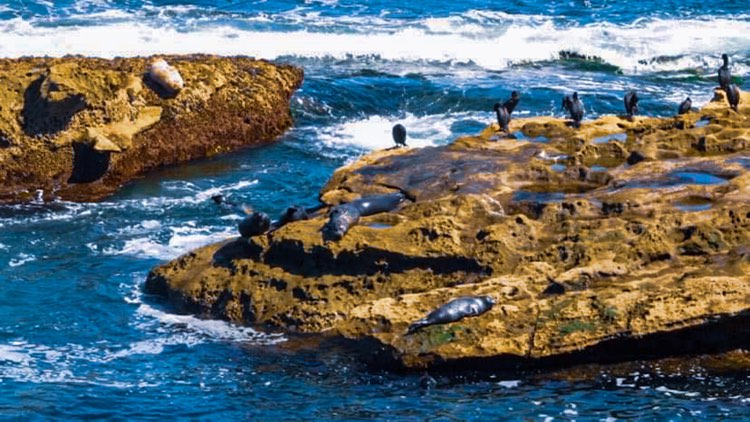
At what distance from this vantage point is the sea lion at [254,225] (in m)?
13.9

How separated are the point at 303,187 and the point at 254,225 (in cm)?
530

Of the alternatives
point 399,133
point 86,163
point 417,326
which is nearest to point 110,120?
point 86,163

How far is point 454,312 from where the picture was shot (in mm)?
11703

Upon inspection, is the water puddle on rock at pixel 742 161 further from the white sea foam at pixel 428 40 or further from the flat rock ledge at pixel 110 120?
the white sea foam at pixel 428 40

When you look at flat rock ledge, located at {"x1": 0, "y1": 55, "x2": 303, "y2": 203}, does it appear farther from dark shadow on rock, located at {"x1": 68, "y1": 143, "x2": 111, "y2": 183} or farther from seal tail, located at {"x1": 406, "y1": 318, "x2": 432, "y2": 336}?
seal tail, located at {"x1": 406, "y1": 318, "x2": 432, "y2": 336}

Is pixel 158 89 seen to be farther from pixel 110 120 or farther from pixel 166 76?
pixel 110 120

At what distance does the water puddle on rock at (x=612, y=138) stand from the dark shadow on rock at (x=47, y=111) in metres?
8.32

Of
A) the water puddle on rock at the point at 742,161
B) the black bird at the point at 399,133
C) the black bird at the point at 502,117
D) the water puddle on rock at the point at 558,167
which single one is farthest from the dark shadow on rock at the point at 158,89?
the water puddle on rock at the point at 742,161

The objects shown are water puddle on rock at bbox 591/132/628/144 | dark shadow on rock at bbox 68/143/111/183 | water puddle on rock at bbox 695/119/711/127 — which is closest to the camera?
water puddle on rock at bbox 591/132/628/144

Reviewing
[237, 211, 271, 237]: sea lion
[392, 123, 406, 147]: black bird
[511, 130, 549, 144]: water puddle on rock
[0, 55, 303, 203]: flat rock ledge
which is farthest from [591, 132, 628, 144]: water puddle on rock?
[0, 55, 303, 203]: flat rock ledge

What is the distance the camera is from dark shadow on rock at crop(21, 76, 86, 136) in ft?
62.9

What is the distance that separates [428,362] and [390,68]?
1821 centimetres

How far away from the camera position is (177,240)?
16.4 meters

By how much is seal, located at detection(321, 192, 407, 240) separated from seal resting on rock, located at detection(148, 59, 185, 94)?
275 inches
